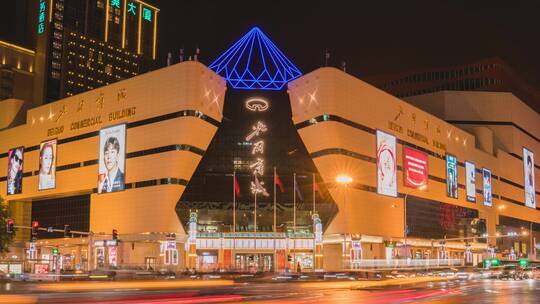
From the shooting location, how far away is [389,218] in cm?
10344

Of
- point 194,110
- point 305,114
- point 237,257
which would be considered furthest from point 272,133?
point 237,257

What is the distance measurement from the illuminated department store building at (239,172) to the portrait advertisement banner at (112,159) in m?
0.47

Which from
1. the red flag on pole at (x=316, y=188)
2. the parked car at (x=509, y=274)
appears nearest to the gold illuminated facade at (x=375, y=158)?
the red flag on pole at (x=316, y=188)

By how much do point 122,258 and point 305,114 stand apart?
1341 inches

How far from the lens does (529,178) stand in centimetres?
16288

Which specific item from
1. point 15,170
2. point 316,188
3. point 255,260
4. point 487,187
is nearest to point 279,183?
point 316,188

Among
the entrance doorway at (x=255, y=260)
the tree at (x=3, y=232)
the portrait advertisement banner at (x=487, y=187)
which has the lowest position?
the entrance doorway at (x=255, y=260)

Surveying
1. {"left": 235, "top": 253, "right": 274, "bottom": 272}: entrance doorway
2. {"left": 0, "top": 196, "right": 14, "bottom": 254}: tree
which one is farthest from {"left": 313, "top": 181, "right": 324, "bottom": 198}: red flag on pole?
{"left": 0, "top": 196, "right": 14, "bottom": 254}: tree

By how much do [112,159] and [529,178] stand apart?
107 metres

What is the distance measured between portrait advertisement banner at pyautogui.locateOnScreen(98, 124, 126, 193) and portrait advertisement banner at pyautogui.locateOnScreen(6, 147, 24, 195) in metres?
21.9

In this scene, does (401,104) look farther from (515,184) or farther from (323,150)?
(515,184)

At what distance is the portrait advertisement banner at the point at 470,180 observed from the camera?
427 ft

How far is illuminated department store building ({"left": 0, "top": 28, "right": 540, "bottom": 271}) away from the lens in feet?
306

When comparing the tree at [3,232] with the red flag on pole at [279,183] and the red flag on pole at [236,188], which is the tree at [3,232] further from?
the red flag on pole at [279,183]
